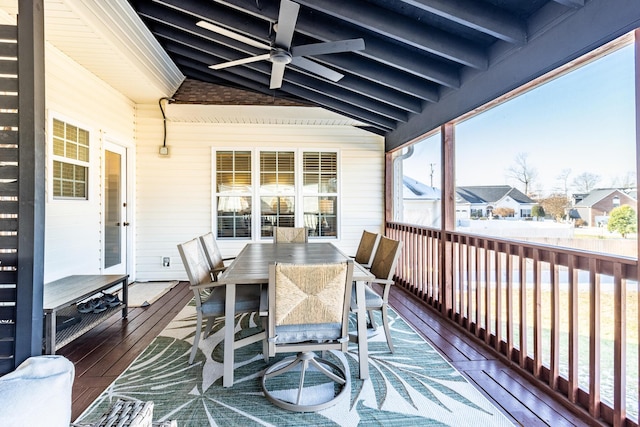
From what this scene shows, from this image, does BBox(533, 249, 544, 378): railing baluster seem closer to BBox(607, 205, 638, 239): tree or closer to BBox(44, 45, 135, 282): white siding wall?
BBox(607, 205, 638, 239): tree

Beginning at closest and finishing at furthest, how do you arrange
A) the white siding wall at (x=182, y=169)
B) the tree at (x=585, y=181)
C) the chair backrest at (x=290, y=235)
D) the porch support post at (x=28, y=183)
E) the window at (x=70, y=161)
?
the porch support post at (x=28, y=183) → the tree at (x=585, y=181) → the window at (x=70, y=161) → the chair backrest at (x=290, y=235) → the white siding wall at (x=182, y=169)

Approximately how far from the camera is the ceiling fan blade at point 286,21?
82.7 inches

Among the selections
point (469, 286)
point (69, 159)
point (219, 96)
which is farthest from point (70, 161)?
point (469, 286)

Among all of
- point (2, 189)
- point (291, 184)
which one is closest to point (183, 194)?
point (291, 184)

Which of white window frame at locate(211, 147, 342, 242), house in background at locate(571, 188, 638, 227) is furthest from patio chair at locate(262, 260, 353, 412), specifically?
white window frame at locate(211, 147, 342, 242)

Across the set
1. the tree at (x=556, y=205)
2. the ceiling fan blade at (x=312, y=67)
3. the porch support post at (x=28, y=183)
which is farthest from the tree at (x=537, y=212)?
the porch support post at (x=28, y=183)

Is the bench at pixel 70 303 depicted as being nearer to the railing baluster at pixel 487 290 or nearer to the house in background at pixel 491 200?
the railing baluster at pixel 487 290

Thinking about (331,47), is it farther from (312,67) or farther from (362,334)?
(362,334)

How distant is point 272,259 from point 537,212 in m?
2.33

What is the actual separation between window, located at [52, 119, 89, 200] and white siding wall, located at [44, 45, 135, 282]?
8 cm

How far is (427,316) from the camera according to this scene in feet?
11.6

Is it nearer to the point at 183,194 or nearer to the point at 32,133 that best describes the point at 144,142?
the point at 183,194

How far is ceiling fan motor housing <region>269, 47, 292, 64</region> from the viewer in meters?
2.66

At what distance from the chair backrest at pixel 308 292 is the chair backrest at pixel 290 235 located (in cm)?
244
